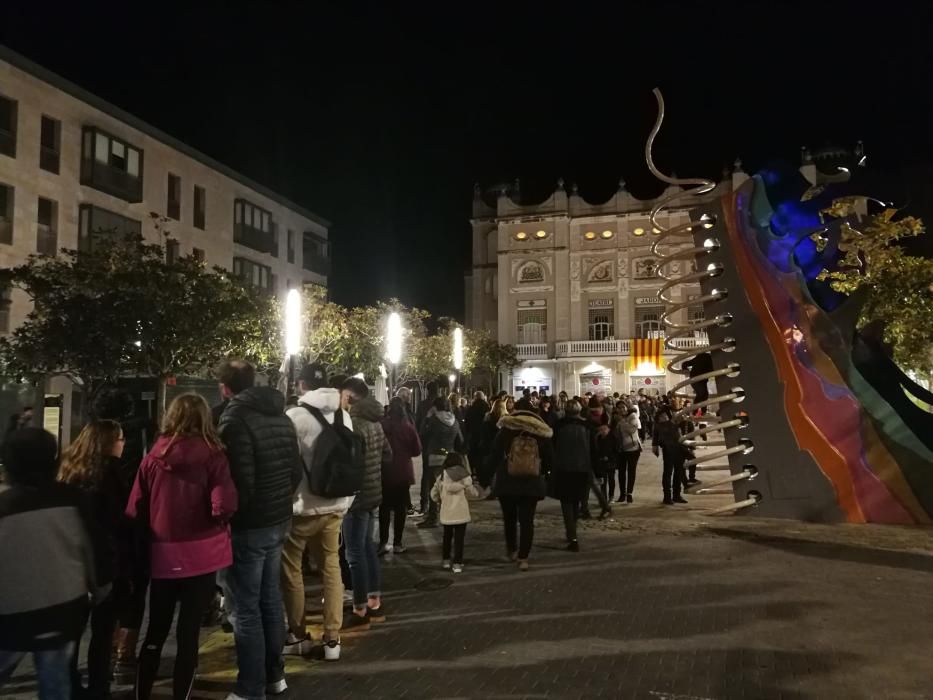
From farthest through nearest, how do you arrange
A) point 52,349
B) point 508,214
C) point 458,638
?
point 508,214 → point 52,349 → point 458,638

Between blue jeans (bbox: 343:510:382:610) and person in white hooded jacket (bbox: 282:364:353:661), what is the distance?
58cm

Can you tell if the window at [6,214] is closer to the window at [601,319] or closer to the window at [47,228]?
the window at [47,228]

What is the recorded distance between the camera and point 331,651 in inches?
199

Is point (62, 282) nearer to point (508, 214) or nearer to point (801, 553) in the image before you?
point (801, 553)

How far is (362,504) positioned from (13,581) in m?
2.73

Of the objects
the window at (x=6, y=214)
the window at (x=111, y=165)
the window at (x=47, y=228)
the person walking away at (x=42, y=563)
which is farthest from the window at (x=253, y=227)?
the person walking away at (x=42, y=563)

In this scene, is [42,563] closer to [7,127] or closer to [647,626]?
[647,626]

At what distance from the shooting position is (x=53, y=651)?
126 inches

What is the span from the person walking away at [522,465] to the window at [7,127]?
956 inches

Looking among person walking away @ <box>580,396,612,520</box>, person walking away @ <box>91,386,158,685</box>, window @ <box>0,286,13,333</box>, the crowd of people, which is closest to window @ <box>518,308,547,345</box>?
window @ <box>0,286,13,333</box>

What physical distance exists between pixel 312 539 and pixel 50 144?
27219 millimetres

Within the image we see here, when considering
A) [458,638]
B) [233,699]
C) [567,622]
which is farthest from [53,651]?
[567,622]

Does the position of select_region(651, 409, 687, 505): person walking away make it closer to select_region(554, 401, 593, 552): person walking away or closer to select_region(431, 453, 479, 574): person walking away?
select_region(554, 401, 593, 552): person walking away

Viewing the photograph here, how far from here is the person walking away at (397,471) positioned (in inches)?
312
